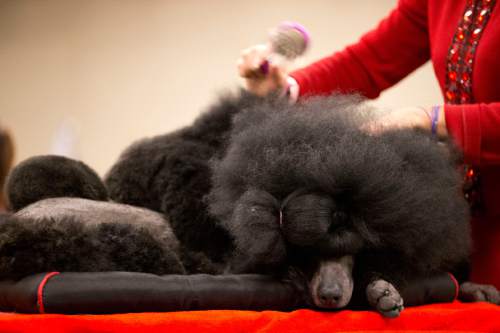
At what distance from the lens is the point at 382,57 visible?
100cm

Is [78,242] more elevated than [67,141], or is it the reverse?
[78,242]

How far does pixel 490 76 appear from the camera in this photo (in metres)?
0.80

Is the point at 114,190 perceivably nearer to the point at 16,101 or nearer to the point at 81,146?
the point at 81,146

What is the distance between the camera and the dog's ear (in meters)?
0.56

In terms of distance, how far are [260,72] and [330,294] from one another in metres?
0.40

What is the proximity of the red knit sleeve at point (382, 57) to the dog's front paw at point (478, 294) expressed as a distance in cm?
40

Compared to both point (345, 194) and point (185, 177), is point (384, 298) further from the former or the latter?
point (185, 177)

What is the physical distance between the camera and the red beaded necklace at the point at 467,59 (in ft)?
2.64

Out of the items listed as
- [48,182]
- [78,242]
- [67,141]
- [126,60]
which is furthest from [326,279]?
[126,60]

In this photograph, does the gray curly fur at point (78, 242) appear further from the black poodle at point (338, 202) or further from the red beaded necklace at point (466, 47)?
the red beaded necklace at point (466, 47)

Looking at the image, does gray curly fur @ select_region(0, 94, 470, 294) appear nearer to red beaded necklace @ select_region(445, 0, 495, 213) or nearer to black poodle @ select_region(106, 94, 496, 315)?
black poodle @ select_region(106, 94, 496, 315)

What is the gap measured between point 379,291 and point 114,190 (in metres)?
0.41

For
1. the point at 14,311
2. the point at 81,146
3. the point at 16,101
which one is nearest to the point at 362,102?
the point at 14,311

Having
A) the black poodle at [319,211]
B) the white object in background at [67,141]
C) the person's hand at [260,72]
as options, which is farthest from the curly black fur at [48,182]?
the white object in background at [67,141]
